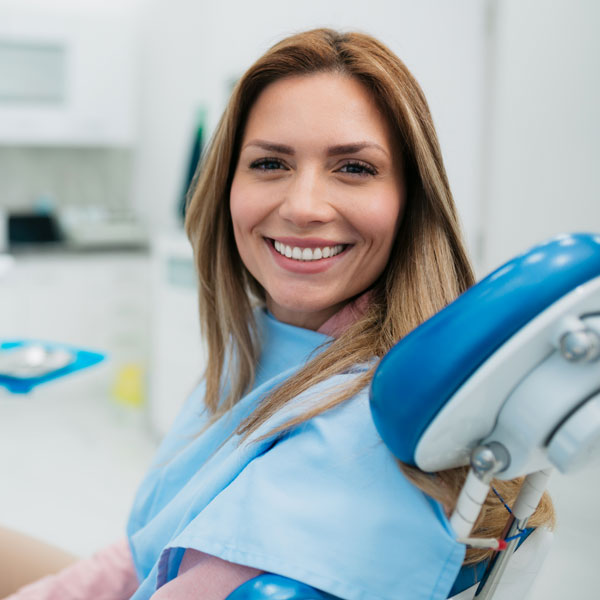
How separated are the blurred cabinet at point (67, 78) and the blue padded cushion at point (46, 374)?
2.50 metres

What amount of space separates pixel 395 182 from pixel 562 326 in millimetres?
446

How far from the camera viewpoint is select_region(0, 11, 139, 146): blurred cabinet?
346 cm

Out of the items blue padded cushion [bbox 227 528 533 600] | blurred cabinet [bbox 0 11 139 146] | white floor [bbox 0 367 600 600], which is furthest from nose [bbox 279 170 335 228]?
blurred cabinet [bbox 0 11 139 146]

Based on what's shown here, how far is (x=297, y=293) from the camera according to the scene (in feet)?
2.89

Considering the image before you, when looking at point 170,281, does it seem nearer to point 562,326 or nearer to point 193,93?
point 193,93

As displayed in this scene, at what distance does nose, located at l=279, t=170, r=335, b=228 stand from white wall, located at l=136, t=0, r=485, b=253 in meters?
0.31

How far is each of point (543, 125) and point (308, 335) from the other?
4.16ft

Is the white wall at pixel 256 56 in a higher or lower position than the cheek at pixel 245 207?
higher

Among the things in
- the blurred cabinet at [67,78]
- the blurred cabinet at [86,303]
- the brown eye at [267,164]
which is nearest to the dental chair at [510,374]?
the brown eye at [267,164]

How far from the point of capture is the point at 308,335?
0.91 m

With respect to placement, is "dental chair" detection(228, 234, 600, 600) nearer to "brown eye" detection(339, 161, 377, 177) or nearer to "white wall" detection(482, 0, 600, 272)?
"brown eye" detection(339, 161, 377, 177)

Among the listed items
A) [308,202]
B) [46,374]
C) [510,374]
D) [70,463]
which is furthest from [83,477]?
[510,374]

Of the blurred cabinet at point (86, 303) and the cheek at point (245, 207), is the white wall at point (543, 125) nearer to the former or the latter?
the cheek at point (245, 207)

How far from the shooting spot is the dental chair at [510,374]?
1.49ft
